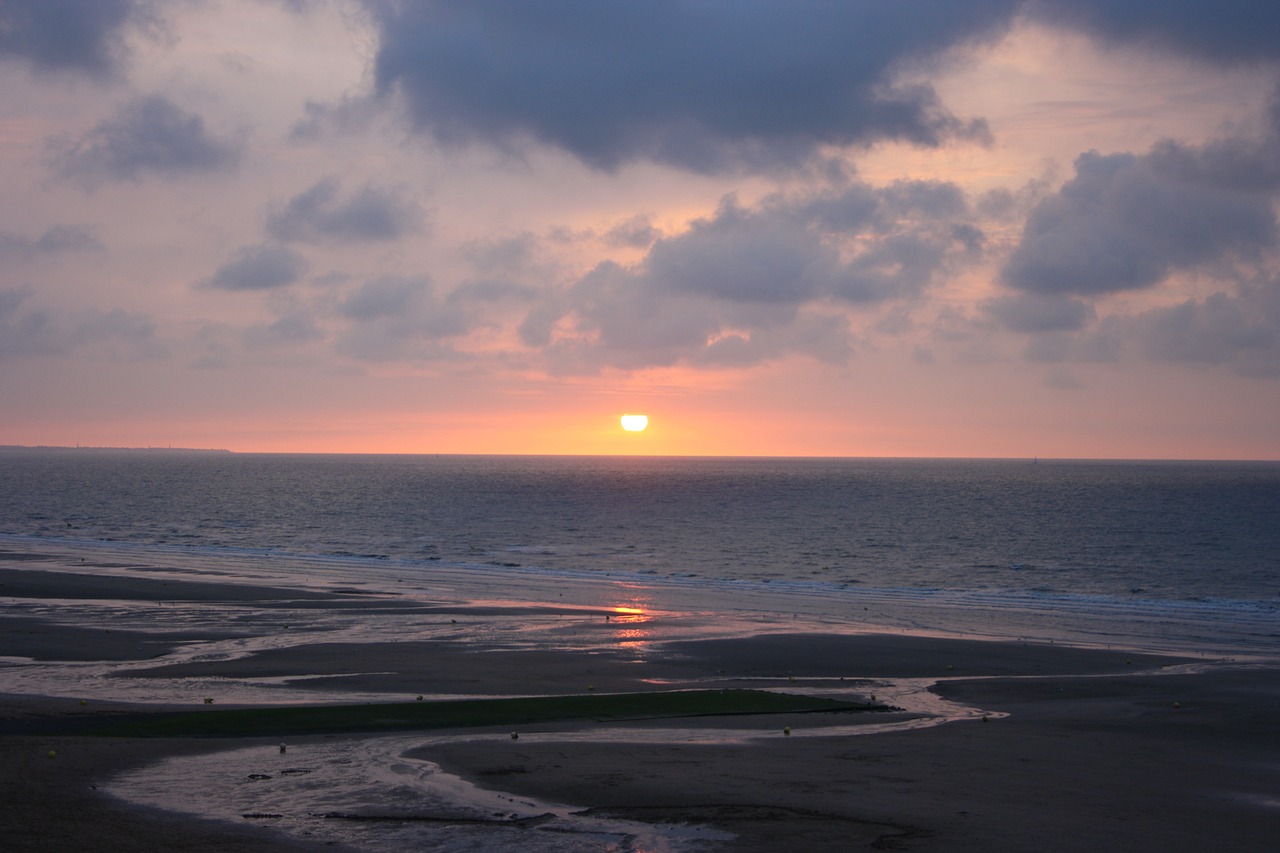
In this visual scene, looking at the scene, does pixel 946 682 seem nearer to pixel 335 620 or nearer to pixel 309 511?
pixel 335 620

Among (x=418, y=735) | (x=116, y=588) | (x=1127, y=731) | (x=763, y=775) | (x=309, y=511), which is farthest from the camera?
(x=309, y=511)

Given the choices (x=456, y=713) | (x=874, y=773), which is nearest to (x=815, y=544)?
(x=456, y=713)

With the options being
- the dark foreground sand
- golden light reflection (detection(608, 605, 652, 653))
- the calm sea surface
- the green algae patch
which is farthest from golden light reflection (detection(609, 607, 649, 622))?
the green algae patch

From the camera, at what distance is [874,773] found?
50.2ft

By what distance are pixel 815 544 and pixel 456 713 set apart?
6275 centimetres

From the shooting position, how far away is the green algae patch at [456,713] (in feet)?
56.9

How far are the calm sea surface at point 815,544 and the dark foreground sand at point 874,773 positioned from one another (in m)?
15.3

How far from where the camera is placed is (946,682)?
24828 mm

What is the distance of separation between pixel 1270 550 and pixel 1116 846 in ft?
242

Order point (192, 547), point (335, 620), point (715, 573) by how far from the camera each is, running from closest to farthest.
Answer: point (335, 620)
point (715, 573)
point (192, 547)

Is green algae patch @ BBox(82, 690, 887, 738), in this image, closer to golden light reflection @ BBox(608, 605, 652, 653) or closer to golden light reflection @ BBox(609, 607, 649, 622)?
golden light reflection @ BBox(608, 605, 652, 653)

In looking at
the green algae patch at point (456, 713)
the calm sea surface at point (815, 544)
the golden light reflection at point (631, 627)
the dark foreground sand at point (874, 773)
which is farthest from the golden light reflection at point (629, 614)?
the green algae patch at point (456, 713)

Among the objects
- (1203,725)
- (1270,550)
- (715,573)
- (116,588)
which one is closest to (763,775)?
(1203,725)

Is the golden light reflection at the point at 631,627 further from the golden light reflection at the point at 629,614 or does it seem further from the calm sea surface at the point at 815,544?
the calm sea surface at the point at 815,544
